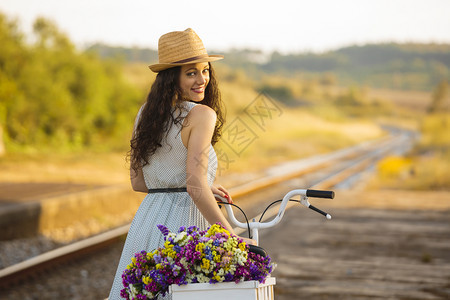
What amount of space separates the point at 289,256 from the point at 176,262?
599cm

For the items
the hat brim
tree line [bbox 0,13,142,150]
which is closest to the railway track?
the hat brim

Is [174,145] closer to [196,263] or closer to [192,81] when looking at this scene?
[192,81]

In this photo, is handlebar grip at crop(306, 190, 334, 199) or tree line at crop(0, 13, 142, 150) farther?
tree line at crop(0, 13, 142, 150)

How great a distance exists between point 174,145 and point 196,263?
0.57 meters

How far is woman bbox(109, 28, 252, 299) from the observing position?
8.58 feet

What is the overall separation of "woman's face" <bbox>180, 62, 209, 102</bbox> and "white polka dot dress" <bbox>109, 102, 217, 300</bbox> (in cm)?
13

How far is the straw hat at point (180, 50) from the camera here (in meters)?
2.78

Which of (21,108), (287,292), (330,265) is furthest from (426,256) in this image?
(21,108)

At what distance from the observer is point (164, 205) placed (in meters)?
2.80

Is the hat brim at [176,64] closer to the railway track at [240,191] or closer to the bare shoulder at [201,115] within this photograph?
the bare shoulder at [201,115]

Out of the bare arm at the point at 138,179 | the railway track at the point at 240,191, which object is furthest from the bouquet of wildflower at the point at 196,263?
the railway track at the point at 240,191

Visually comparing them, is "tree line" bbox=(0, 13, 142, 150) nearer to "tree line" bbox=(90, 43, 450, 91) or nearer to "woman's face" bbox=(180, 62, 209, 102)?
"woman's face" bbox=(180, 62, 209, 102)

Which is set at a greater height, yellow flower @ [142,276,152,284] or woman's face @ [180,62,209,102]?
woman's face @ [180,62,209,102]

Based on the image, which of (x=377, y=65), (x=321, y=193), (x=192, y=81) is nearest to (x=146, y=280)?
(x=321, y=193)
